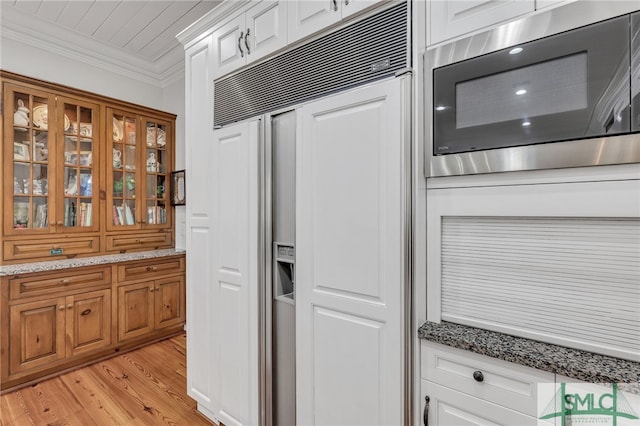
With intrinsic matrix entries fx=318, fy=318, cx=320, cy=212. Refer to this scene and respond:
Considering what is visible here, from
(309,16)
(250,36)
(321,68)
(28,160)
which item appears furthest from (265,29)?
(28,160)

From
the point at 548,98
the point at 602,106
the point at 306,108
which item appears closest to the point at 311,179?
the point at 306,108

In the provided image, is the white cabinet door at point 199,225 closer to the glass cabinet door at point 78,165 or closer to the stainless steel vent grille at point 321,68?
the stainless steel vent grille at point 321,68

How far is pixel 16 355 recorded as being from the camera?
91.0 inches

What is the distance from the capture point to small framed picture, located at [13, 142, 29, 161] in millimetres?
2498

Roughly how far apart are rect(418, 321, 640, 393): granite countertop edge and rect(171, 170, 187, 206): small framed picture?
288cm

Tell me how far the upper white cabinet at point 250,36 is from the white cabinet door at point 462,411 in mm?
1642

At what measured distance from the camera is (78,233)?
2.80 m

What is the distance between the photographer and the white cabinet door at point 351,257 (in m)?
1.21

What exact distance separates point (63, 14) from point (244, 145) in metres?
2.19

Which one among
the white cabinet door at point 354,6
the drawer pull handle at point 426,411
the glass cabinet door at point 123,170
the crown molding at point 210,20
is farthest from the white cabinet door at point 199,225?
the glass cabinet door at point 123,170

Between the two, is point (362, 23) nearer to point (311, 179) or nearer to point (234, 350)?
point (311, 179)

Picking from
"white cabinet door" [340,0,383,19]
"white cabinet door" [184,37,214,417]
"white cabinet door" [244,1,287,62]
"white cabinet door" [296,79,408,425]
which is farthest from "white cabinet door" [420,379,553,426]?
"white cabinet door" [244,1,287,62]

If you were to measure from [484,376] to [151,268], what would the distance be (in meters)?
2.94

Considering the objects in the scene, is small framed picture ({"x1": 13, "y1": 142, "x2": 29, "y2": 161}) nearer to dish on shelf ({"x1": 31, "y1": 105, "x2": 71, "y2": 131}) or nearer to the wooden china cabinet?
the wooden china cabinet
